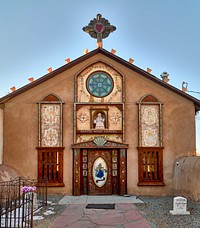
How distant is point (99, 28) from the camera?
1503cm

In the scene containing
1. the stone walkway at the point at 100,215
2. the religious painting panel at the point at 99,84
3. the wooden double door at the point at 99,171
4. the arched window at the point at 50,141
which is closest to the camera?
the stone walkway at the point at 100,215

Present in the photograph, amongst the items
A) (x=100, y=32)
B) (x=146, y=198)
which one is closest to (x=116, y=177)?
(x=146, y=198)

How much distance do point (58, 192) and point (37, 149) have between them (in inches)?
85.6

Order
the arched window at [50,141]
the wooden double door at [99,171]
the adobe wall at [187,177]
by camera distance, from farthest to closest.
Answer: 1. the wooden double door at [99,171]
2. the arched window at [50,141]
3. the adobe wall at [187,177]

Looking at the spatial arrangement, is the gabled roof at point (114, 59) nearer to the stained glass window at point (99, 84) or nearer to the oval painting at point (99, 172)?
the stained glass window at point (99, 84)

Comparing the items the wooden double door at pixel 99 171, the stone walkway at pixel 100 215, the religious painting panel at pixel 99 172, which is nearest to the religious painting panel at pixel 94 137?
the wooden double door at pixel 99 171

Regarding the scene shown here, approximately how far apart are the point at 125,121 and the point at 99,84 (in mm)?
2164

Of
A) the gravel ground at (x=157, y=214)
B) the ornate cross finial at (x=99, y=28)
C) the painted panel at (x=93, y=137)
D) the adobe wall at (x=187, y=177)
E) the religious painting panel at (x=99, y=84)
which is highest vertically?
the ornate cross finial at (x=99, y=28)

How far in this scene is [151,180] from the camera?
14.0m

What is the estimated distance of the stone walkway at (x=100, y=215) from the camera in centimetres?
855

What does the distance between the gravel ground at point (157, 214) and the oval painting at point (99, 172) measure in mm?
1918

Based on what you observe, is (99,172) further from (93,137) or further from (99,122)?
(99,122)

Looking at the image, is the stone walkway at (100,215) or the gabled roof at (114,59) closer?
the stone walkway at (100,215)

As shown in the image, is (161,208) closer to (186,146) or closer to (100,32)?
(186,146)
